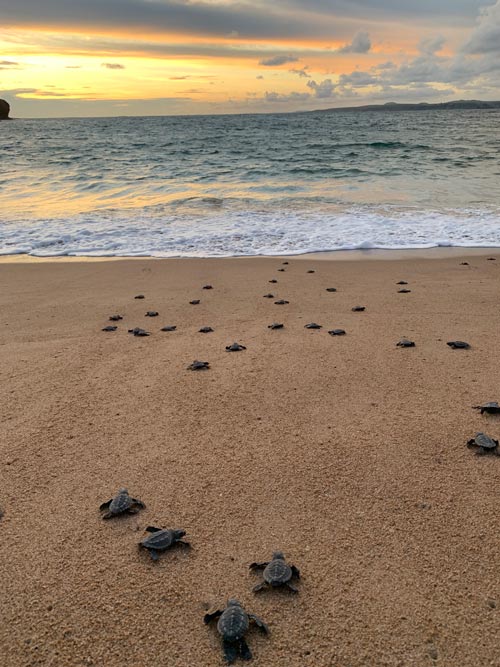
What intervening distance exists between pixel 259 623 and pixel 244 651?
5.0 inches

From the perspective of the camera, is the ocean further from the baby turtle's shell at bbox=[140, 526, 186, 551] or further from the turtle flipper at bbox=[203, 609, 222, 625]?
the turtle flipper at bbox=[203, 609, 222, 625]

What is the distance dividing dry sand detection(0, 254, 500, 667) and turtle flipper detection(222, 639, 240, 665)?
0.15ft

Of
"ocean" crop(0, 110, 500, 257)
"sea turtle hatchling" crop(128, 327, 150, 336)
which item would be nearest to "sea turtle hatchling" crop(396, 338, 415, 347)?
"sea turtle hatchling" crop(128, 327, 150, 336)

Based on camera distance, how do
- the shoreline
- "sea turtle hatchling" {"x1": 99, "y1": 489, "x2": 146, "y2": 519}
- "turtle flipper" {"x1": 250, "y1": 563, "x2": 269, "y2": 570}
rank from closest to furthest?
"turtle flipper" {"x1": 250, "y1": 563, "x2": 269, "y2": 570}, "sea turtle hatchling" {"x1": 99, "y1": 489, "x2": 146, "y2": 519}, the shoreline

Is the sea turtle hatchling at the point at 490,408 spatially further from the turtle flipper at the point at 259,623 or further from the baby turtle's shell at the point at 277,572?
the turtle flipper at the point at 259,623

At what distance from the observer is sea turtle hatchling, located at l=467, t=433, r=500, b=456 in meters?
3.21

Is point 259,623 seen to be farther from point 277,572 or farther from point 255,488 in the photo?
point 255,488

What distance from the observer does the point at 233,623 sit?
81.2 inches

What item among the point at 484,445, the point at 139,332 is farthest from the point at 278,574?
the point at 139,332

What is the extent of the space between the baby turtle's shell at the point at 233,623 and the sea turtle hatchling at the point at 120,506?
87 cm

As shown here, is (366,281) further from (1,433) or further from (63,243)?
(63,243)

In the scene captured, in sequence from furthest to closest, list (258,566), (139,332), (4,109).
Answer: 1. (4,109)
2. (139,332)
3. (258,566)

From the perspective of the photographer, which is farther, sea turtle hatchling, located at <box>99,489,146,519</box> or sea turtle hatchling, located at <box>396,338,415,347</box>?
sea turtle hatchling, located at <box>396,338,415,347</box>

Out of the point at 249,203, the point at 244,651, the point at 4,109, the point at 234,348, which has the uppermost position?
the point at 4,109
